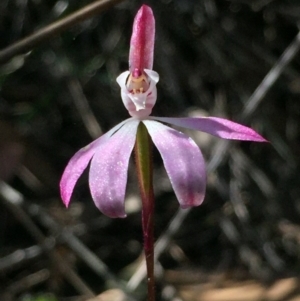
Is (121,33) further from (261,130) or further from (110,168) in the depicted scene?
(110,168)

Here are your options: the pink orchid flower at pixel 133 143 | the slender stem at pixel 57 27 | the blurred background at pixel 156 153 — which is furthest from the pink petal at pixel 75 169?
the blurred background at pixel 156 153

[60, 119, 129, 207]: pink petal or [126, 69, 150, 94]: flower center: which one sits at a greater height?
[126, 69, 150, 94]: flower center

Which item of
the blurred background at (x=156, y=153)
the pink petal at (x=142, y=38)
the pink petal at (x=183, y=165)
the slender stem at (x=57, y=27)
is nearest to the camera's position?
the pink petal at (x=183, y=165)

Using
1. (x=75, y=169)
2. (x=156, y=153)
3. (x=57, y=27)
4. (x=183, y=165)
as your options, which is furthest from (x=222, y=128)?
(x=156, y=153)

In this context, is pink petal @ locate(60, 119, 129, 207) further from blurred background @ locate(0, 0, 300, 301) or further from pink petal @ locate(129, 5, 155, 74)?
blurred background @ locate(0, 0, 300, 301)

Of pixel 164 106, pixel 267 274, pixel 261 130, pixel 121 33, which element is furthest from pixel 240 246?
pixel 121 33

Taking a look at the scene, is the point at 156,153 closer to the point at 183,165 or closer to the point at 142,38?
the point at 142,38

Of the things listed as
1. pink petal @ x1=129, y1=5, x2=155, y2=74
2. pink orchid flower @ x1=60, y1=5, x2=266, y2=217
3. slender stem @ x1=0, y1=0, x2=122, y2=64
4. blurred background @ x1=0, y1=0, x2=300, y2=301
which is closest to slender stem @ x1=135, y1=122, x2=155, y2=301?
pink orchid flower @ x1=60, y1=5, x2=266, y2=217

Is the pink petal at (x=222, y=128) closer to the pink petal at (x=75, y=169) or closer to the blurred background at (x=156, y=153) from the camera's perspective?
the pink petal at (x=75, y=169)
